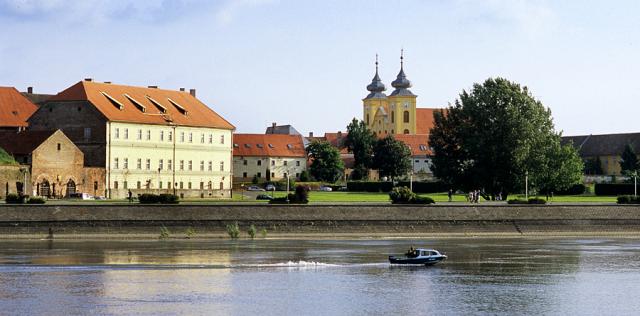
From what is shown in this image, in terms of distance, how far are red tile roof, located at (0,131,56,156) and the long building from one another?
28.1 feet

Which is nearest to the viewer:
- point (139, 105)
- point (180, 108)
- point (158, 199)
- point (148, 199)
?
point (158, 199)

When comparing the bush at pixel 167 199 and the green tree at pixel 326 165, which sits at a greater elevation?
the green tree at pixel 326 165

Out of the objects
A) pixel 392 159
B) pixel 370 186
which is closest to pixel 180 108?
pixel 370 186

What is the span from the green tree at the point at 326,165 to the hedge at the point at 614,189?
2338 inches

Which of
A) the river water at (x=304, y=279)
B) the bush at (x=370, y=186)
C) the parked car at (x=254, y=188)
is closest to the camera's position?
the river water at (x=304, y=279)

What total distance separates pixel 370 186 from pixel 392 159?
33.4m

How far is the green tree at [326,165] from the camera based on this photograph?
192375 mm

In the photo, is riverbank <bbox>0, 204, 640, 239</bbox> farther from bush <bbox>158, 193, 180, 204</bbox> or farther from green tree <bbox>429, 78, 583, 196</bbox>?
green tree <bbox>429, 78, 583, 196</bbox>

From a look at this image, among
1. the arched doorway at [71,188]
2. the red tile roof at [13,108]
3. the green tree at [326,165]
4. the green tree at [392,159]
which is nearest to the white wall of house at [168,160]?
the arched doorway at [71,188]

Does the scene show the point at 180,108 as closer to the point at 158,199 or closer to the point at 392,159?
the point at 158,199

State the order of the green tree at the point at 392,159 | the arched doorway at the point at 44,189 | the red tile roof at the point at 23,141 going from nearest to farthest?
the arched doorway at the point at 44,189 → the red tile roof at the point at 23,141 → the green tree at the point at 392,159

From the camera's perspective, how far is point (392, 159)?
19275 cm

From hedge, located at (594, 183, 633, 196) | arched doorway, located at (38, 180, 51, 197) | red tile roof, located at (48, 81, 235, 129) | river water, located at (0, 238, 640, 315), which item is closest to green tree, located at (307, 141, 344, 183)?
red tile roof, located at (48, 81, 235, 129)

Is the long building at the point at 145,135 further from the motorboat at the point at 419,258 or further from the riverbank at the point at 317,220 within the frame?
the motorboat at the point at 419,258
